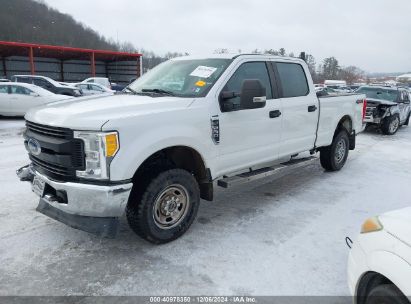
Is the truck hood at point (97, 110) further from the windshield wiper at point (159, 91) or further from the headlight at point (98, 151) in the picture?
the windshield wiper at point (159, 91)

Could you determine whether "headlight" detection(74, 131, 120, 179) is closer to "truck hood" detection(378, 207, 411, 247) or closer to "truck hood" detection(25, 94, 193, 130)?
"truck hood" detection(25, 94, 193, 130)

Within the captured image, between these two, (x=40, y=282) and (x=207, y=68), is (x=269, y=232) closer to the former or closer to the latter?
(x=207, y=68)

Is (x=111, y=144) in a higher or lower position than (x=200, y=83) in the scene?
lower

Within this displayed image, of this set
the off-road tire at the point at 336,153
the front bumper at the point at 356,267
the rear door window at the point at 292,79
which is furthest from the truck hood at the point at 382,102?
the front bumper at the point at 356,267

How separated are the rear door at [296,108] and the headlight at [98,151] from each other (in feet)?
8.51

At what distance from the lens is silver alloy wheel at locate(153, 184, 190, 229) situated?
3471 mm

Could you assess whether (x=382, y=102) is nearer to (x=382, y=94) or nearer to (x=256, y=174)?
(x=382, y=94)

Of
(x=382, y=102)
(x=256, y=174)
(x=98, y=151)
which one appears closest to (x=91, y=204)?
(x=98, y=151)

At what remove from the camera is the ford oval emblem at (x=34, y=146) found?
11.1 feet

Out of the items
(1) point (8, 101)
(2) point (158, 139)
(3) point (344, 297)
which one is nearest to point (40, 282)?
(2) point (158, 139)

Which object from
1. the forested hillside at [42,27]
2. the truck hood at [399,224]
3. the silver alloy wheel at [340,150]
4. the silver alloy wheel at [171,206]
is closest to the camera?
the truck hood at [399,224]

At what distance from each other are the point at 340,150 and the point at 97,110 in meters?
4.96

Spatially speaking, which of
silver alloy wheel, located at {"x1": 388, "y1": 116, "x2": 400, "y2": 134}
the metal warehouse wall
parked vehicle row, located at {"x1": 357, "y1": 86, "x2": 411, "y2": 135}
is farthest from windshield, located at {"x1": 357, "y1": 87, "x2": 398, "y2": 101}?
the metal warehouse wall

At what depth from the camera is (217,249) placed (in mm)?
3561
